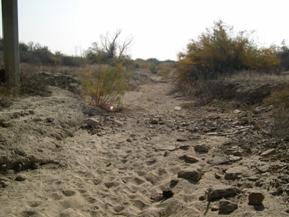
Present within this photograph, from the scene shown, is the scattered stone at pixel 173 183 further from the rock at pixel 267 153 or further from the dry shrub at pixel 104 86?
the dry shrub at pixel 104 86

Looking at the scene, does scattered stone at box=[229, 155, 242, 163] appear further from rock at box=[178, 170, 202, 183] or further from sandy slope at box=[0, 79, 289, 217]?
rock at box=[178, 170, 202, 183]

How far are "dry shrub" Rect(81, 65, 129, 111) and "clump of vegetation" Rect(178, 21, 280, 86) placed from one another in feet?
16.5

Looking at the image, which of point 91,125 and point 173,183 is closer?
point 173,183

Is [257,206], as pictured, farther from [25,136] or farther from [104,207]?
[25,136]

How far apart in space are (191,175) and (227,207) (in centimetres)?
134

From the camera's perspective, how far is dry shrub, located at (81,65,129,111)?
43.7 feet

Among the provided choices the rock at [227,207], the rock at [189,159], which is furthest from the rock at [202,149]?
the rock at [227,207]

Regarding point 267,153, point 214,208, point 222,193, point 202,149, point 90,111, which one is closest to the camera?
point 214,208

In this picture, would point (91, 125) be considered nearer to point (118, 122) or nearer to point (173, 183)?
point (118, 122)

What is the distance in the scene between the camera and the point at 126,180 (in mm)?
5988

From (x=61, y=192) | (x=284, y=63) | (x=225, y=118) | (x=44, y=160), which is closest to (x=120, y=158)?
(x=44, y=160)

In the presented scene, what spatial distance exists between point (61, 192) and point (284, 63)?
19.8 meters

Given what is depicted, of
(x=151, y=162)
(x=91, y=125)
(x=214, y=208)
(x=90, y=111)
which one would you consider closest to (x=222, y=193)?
(x=214, y=208)

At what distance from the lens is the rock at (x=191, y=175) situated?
578 cm
